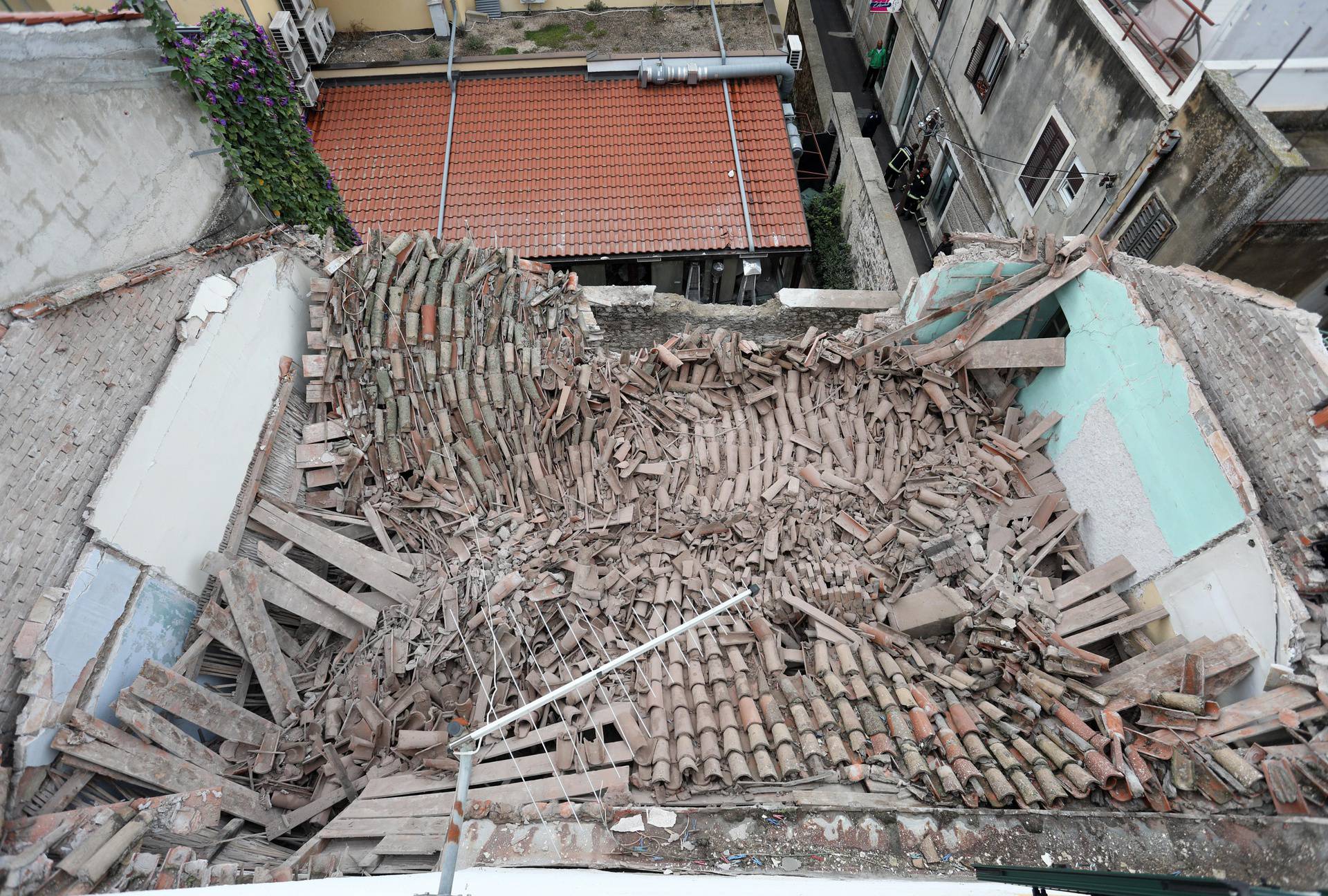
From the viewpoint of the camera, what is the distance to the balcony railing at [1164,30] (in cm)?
897

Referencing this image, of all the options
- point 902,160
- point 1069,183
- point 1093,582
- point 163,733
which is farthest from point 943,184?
point 163,733

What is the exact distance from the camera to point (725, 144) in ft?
42.5

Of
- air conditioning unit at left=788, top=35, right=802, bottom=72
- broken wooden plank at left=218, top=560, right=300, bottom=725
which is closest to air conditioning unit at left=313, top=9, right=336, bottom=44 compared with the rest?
air conditioning unit at left=788, top=35, right=802, bottom=72

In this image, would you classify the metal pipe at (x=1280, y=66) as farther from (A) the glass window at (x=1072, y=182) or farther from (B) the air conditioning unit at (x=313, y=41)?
(B) the air conditioning unit at (x=313, y=41)

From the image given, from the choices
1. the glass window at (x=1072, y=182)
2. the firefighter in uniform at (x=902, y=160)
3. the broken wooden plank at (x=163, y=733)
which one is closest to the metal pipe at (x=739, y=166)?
the firefighter in uniform at (x=902, y=160)

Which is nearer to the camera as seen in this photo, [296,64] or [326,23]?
[296,64]

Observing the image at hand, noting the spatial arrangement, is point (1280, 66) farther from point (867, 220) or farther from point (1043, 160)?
point (867, 220)

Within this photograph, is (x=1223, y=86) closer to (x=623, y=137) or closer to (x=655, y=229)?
(x=655, y=229)

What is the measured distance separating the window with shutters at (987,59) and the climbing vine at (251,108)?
497 inches

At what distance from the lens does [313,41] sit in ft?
41.6

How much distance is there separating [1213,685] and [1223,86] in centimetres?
751

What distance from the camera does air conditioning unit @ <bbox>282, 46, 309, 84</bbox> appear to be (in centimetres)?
1205

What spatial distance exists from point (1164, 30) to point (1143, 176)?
2.17 meters

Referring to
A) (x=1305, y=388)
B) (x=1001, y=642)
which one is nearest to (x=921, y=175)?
(x=1305, y=388)
